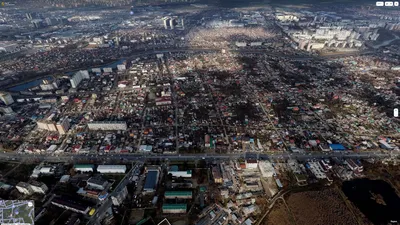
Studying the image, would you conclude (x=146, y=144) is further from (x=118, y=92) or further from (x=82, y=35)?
(x=82, y=35)

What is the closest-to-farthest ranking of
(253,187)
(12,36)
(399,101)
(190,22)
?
(253,187) → (399,101) → (12,36) → (190,22)

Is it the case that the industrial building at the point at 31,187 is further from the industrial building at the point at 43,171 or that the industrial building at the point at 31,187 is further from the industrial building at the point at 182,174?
the industrial building at the point at 182,174

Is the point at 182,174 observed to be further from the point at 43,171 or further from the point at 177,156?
the point at 43,171

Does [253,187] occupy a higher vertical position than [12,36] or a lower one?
lower

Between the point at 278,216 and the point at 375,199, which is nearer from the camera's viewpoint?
the point at 278,216

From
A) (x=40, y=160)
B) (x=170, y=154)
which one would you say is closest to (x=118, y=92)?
(x=40, y=160)

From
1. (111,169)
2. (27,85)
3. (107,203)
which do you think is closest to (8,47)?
(27,85)

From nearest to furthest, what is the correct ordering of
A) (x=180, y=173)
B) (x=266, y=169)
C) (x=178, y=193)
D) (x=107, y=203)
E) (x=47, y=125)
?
(x=107, y=203) → (x=178, y=193) → (x=266, y=169) → (x=180, y=173) → (x=47, y=125)
